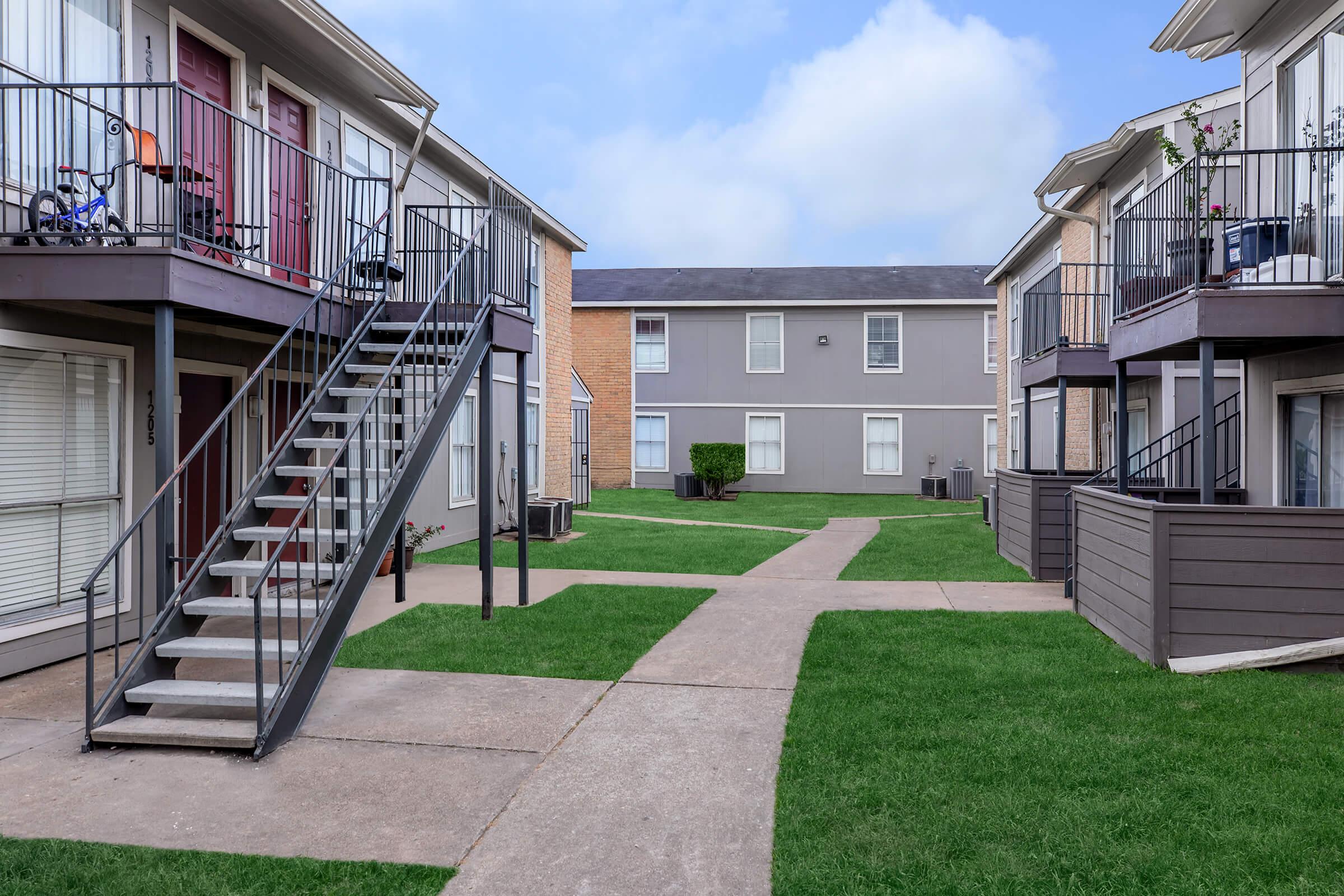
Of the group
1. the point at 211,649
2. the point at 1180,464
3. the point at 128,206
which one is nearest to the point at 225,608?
the point at 211,649

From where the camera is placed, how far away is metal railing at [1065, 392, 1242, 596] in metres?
9.64

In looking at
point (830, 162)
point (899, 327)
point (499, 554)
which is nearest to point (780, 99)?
point (830, 162)

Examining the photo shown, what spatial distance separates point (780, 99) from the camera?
65250 millimetres

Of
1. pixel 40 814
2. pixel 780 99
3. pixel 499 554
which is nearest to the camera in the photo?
pixel 40 814

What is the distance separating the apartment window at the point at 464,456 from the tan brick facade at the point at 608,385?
42.1 feet

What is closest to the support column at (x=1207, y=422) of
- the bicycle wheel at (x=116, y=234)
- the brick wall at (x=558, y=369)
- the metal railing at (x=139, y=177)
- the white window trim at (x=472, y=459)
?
the metal railing at (x=139, y=177)

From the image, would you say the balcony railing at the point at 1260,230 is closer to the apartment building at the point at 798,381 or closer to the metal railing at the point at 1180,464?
the metal railing at the point at 1180,464

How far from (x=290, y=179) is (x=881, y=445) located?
20.1 metres

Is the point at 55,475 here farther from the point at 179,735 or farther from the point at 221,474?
the point at 179,735

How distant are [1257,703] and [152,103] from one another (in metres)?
8.94

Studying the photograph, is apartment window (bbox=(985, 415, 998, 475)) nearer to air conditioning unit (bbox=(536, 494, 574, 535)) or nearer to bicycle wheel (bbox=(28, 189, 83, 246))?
air conditioning unit (bbox=(536, 494, 574, 535))

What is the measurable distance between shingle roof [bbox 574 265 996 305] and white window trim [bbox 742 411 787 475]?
3.18m

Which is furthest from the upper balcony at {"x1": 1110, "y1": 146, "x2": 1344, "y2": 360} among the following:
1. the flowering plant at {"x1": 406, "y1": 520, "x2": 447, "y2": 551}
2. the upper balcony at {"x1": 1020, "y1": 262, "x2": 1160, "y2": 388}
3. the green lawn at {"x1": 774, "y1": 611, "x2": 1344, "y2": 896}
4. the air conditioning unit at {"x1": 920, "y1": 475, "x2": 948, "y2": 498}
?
the air conditioning unit at {"x1": 920, "y1": 475, "x2": 948, "y2": 498}

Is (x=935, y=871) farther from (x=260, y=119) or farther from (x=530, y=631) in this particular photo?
(x=260, y=119)
